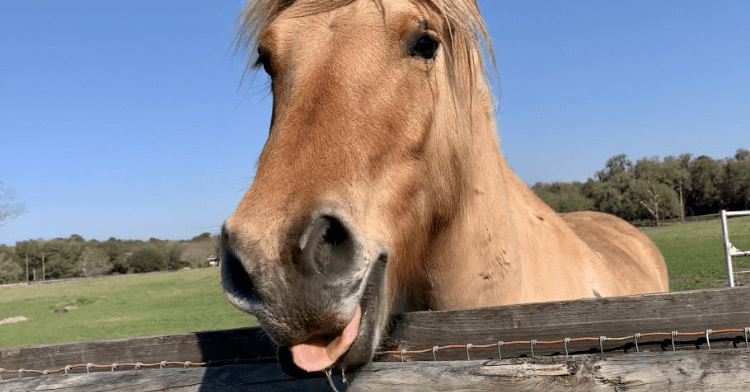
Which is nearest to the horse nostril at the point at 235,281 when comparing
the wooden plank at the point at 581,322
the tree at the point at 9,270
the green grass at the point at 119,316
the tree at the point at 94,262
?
the wooden plank at the point at 581,322

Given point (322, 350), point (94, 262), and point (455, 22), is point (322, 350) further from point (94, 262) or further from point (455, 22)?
point (94, 262)

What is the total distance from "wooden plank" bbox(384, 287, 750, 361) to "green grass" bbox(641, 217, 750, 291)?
14142mm

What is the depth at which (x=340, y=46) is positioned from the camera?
6.42ft

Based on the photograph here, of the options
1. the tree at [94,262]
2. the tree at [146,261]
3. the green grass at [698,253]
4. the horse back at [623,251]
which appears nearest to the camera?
the horse back at [623,251]

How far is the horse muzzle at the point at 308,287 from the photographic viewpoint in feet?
4.51

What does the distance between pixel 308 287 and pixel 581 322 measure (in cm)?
107

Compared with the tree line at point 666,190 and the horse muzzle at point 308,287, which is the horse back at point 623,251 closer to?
the horse muzzle at point 308,287

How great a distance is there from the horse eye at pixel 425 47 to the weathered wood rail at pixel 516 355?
1058 millimetres

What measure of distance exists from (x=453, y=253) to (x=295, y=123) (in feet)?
3.47

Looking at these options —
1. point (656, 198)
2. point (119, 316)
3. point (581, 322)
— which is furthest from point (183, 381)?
point (656, 198)

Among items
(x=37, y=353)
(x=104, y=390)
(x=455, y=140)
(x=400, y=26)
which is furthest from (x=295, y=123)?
(x=37, y=353)

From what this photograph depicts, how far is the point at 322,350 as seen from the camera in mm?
1540

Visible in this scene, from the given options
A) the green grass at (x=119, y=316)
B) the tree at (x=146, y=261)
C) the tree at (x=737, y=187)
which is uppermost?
the tree at (x=737, y=187)

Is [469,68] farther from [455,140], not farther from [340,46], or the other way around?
[340,46]
